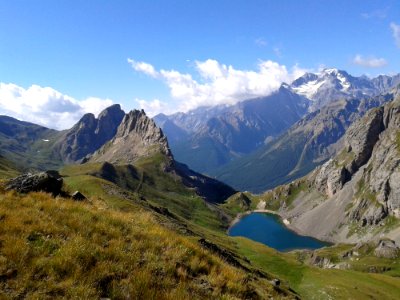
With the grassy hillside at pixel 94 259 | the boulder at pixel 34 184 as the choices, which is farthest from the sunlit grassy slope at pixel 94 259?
the boulder at pixel 34 184

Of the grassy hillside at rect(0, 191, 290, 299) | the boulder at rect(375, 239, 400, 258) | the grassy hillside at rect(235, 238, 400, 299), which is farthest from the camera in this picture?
the boulder at rect(375, 239, 400, 258)

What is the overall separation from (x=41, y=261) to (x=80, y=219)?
4.88m

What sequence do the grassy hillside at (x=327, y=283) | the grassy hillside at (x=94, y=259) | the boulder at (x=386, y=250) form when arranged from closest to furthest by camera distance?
the grassy hillside at (x=94, y=259) < the grassy hillside at (x=327, y=283) < the boulder at (x=386, y=250)

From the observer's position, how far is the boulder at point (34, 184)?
81.9ft

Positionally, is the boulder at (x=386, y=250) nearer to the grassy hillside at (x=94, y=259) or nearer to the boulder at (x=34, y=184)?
the boulder at (x=34, y=184)

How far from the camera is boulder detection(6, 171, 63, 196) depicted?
24953 mm

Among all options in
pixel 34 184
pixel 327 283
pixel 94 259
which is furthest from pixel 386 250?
pixel 94 259

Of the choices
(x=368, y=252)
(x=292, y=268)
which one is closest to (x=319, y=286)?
(x=292, y=268)

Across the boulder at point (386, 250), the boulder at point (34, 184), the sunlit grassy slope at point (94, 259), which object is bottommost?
the boulder at point (386, 250)

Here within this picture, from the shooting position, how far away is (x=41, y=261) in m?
15.5

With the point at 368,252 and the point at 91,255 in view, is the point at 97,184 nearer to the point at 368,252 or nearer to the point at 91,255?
the point at 368,252

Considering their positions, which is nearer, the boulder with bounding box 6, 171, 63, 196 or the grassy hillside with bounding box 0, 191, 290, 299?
the grassy hillside with bounding box 0, 191, 290, 299

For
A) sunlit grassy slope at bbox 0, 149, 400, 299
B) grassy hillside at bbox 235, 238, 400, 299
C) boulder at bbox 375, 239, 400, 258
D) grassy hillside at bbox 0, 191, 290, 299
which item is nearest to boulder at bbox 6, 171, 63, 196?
sunlit grassy slope at bbox 0, 149, 400, 299

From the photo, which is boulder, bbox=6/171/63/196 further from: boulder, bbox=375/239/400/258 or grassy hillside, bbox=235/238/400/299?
boulder, bbox=375/239/400/258
